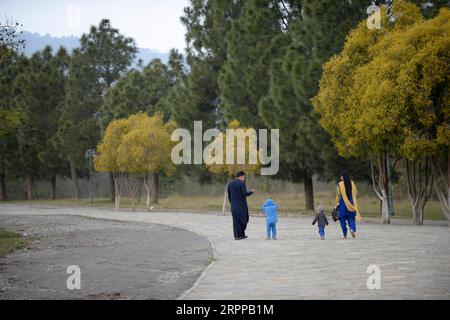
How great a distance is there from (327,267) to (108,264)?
4.77 meters

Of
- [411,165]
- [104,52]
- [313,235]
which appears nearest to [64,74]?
[104,52]

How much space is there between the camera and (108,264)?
15.3 meters

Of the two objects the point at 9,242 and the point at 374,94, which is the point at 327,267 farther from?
the point at 374,94

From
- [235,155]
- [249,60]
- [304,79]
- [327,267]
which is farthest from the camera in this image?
[249,60]

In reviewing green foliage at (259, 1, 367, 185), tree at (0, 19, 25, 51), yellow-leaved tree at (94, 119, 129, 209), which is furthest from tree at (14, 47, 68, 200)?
tree at (0, 19, 25, 51)

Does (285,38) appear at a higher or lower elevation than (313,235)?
higher

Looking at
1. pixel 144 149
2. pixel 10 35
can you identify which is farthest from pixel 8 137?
pixel 10 35

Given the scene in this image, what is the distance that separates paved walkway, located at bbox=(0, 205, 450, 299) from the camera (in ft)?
34.0

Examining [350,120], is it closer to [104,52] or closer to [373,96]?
[373,96]

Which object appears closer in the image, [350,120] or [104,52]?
[350,120]

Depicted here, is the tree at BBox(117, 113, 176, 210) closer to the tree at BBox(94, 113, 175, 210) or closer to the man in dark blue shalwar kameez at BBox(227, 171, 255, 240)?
the tree at BBox(94, 113, 175, 210)

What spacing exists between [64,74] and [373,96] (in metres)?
60.5

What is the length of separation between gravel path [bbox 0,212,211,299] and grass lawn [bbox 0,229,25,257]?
40cm

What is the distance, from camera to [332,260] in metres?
14.4
